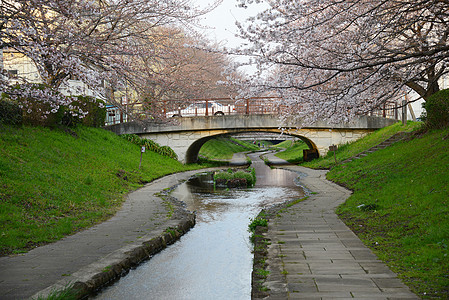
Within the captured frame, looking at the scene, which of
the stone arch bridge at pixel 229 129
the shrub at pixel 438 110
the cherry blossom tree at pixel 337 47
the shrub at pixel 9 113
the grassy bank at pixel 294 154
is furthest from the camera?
the grassy bank at pixel 294 154

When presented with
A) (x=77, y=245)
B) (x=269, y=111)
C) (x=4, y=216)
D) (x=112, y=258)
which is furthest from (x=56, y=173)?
(x=269, y=111)

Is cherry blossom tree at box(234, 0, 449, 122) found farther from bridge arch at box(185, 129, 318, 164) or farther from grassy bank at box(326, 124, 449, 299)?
bridge arch at box(185, 129, 318, 164)

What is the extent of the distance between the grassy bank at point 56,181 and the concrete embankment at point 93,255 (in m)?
0.61

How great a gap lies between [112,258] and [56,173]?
7.68 m

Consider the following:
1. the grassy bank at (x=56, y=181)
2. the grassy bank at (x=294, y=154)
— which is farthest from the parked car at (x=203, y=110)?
the grassy bank at (x=56, y=181)

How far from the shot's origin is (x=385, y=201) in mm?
9641

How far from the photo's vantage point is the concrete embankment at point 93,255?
4.93m

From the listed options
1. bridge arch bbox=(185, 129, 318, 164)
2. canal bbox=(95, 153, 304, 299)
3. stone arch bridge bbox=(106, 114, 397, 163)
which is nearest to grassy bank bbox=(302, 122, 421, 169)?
stone arch bridge bbox=(106, 114, 397, 163)

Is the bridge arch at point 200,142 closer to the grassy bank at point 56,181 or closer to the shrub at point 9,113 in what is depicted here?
the grassy bank at point 56,181

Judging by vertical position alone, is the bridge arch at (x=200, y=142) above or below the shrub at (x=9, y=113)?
below

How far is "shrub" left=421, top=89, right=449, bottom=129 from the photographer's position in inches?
587

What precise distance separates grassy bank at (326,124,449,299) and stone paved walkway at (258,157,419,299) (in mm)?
284

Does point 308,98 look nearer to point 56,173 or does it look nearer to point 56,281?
point 56,281

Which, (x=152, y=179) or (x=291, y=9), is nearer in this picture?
(x=291, y=9)
